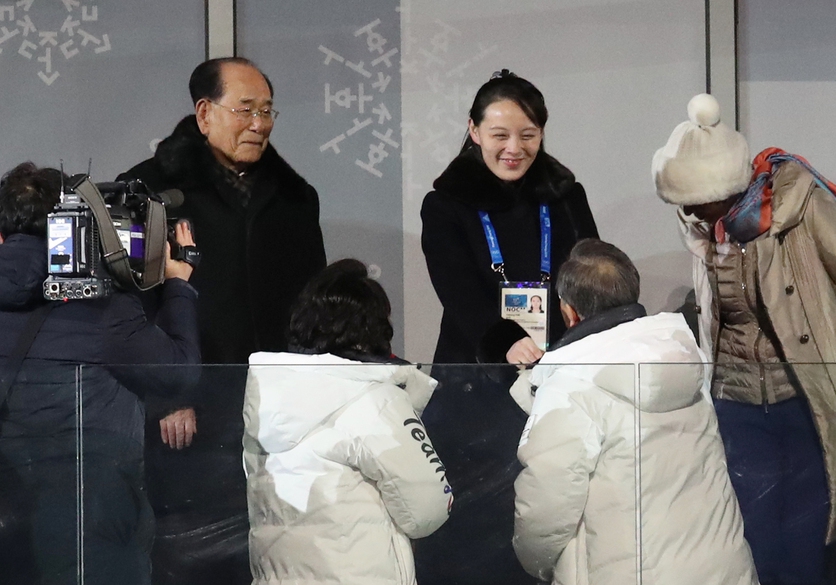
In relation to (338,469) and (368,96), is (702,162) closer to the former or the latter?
(368,96)

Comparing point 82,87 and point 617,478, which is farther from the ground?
point 82,87

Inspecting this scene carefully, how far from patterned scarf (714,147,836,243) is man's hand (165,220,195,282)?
4.80 feet

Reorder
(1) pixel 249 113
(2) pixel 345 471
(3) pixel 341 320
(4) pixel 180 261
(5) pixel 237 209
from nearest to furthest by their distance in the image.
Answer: (2) pixel 345 471 < (3) pixel 341 320 < (4) pixel 180 261 < (1) pixel 249 113 < (5) pixel 237 209

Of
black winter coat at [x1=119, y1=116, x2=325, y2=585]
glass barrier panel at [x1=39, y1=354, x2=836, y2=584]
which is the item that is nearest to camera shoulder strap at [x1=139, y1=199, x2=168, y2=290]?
glass barrier panel at [x1=39, y1=354, x2=836, y2=584]

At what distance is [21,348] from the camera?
2.78 metres

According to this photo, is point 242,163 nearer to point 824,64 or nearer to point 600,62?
point 600,62

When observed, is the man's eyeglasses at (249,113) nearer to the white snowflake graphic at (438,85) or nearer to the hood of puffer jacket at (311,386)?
the white snowflake graphic at (438,85)

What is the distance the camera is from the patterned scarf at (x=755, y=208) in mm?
3342

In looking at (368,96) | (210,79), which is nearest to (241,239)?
(210,79)

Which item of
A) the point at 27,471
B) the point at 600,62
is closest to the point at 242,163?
the point at 600,62

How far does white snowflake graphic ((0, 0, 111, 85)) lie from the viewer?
4.27 m

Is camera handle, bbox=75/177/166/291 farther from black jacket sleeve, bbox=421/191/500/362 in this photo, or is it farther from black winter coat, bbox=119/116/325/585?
black jacket sleeve, bbox=421/191/500/362

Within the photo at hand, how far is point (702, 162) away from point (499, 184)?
68 cm

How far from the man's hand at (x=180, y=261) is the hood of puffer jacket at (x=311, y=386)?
2.06 feet
